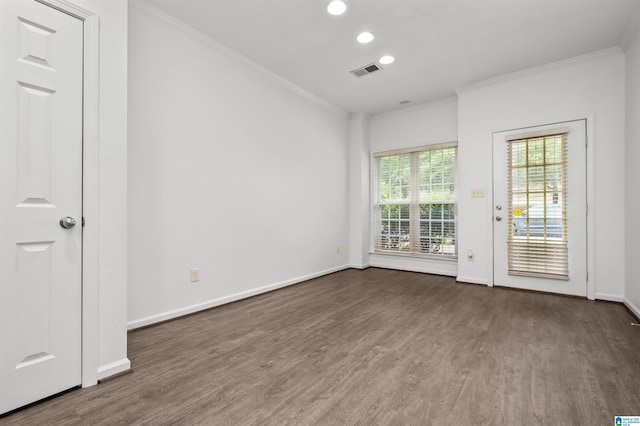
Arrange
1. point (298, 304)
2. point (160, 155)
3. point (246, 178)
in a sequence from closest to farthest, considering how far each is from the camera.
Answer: point (160, 155), point (298, 304), point (246, 178)

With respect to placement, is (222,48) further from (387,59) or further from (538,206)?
(538,206)

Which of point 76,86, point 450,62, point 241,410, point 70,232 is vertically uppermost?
point 450,62

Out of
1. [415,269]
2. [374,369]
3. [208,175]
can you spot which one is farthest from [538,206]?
[208,175]

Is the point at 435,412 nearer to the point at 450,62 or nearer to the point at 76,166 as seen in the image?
the point at 76,166

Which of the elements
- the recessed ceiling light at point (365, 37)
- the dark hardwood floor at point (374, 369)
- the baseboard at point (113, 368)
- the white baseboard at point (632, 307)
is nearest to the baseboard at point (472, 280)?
the dark hardwood floor at point (374, 369)

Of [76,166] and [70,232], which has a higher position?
[76,166]

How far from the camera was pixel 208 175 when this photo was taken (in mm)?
3148

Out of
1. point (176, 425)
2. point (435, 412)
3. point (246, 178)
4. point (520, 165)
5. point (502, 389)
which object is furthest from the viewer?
point (520, 165)

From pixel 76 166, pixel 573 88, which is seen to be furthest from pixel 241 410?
pixel 573 88

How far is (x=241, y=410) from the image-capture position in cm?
154

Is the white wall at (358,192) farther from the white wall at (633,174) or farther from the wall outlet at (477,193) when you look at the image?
the white wall at (633,174)

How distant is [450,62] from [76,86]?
3.73 meters

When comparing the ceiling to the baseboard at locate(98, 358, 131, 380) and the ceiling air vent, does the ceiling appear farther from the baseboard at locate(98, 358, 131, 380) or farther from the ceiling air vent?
the baseboard at locate(98, 358, 131, 380)

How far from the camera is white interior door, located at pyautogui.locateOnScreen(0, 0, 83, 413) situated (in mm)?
1521
